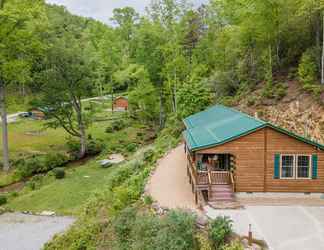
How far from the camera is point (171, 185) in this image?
17.8m

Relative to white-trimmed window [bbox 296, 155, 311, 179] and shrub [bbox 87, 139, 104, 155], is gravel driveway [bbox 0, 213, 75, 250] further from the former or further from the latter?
shrub [bbox 87, 139, 104, 155]

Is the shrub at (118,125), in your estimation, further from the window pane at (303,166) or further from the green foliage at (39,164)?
the window pane at (303,166)

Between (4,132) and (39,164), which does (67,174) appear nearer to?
(39,164)

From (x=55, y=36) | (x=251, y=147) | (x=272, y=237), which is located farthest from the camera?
(x=55, y=36)

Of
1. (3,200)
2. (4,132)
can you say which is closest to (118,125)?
(4,132)

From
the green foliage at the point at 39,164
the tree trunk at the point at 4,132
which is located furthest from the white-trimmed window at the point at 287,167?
the tree trunk at the point at 4,132

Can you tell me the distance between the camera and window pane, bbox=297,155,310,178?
50.8 ft

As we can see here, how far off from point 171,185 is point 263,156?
4.86 m

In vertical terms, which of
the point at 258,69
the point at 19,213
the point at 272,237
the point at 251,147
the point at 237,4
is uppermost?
the point at 237,4

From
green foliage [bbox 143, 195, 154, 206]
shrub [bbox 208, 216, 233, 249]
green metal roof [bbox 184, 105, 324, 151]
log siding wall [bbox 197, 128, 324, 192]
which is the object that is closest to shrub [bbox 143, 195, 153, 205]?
green foliage [bbox 143, 195, 154, 206]

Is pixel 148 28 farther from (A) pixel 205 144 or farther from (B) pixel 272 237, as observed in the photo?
(B) pixel 272 237

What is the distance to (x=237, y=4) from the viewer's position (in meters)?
31.5

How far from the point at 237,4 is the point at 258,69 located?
237 inches

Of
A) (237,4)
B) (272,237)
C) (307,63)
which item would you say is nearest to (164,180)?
(272,237)
